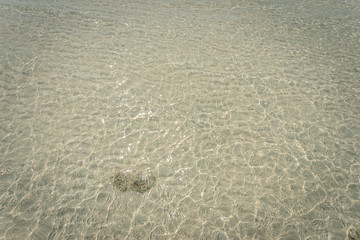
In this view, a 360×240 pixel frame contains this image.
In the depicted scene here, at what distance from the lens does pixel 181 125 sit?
387cm

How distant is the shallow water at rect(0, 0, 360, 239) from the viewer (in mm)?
2922

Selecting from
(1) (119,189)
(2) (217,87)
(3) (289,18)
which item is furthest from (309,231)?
(3) (289,18)

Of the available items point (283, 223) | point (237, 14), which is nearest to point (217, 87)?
point (283, 223)

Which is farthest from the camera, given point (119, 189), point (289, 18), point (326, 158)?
point (289, 18)

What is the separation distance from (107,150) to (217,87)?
2245 millimetres

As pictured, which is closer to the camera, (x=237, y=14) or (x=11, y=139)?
(x=11, y=139)

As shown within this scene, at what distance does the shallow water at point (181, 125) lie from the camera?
115 inches

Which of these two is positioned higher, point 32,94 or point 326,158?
point 32,94

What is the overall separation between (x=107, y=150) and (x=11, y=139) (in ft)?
4.90

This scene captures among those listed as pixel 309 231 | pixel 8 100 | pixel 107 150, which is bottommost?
pixel 309 231

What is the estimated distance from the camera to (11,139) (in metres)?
3.66

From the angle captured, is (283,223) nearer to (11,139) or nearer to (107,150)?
(107,150)

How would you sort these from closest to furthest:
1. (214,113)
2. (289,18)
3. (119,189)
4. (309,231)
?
1. (309,231)
2. (119,189)
3. (214,113)
4. (289,18)

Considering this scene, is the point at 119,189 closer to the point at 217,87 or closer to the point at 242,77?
the point at 217,87
